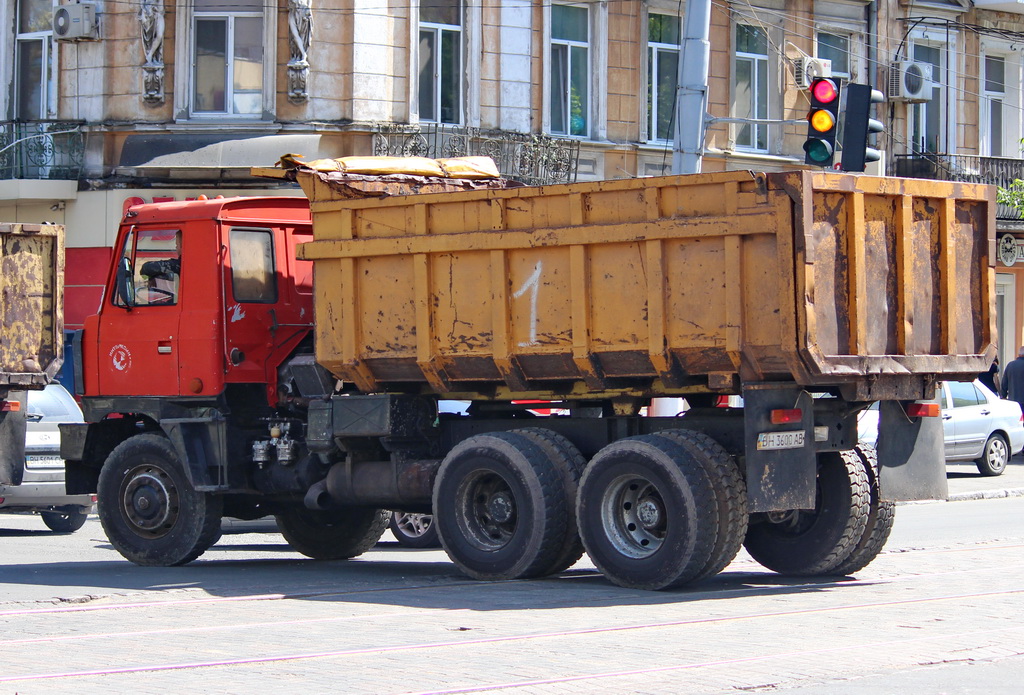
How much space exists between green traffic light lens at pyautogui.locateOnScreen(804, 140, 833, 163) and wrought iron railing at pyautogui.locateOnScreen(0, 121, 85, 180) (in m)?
13.1

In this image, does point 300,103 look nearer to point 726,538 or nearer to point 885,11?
point 885,11

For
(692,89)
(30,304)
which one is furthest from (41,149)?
(692,89)

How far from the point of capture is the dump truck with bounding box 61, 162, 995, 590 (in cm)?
1007

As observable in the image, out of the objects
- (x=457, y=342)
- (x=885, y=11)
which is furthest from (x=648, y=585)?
(x=885, y=11)

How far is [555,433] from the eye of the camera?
11.1 metres

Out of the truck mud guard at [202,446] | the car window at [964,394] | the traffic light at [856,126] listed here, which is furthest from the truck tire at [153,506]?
the car window at [964,394]

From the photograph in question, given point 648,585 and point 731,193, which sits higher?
point 731,193

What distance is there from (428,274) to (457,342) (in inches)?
20.8

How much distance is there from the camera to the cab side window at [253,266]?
1249 cm

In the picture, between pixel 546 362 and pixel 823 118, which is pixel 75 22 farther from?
pixel 546 362

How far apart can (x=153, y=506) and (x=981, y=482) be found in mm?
14335

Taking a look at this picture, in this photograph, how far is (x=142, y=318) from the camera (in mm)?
12734

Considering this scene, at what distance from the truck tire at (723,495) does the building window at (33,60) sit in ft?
55.9

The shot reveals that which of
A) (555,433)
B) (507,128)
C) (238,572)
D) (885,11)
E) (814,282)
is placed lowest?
(238,572)
